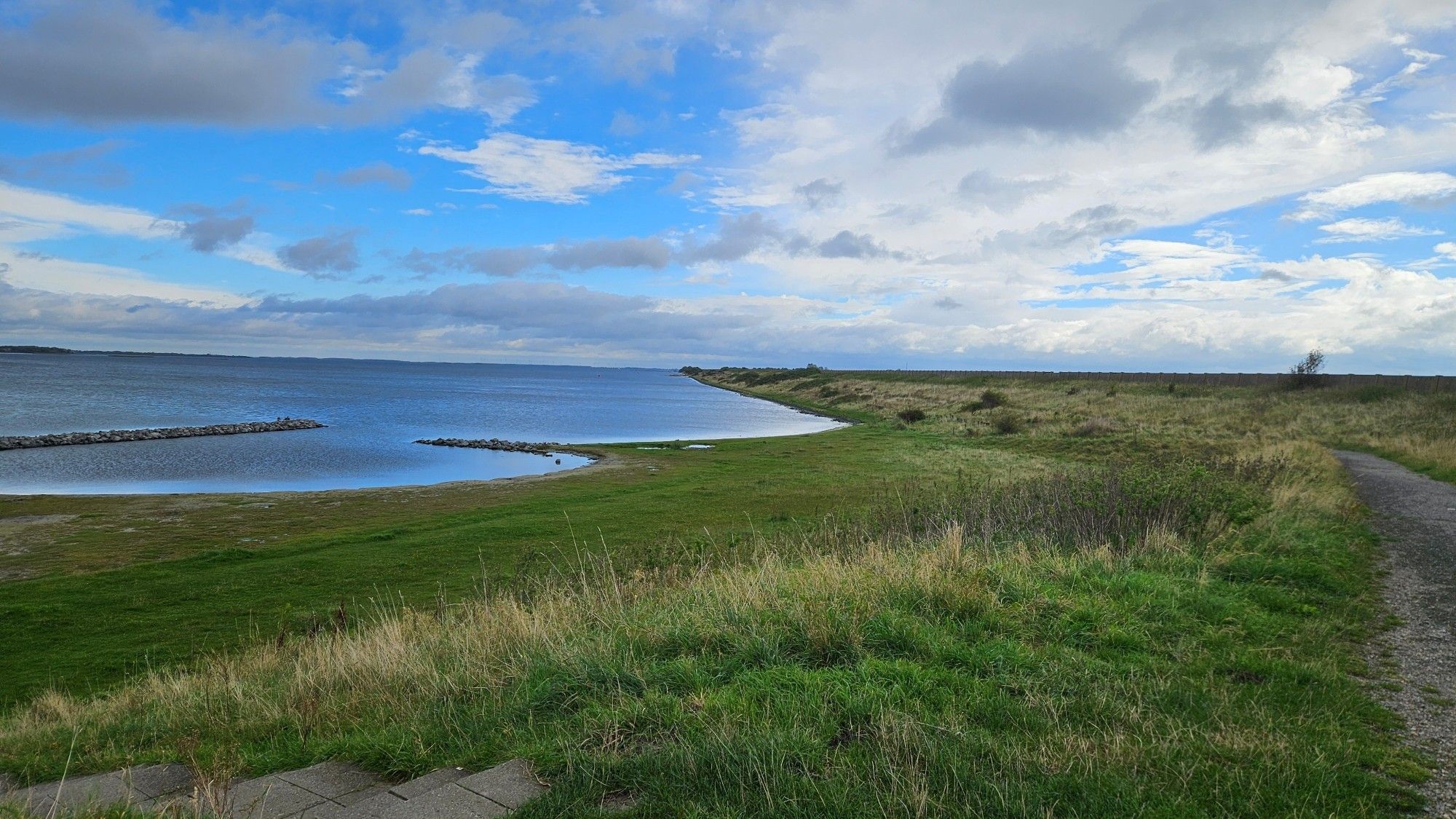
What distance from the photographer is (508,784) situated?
4.83 m

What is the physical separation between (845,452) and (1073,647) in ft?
111

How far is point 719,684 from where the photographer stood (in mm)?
6309

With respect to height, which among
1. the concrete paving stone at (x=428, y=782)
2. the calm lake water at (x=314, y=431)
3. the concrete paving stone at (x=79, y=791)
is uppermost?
the concrete paving stone at (x=428, y=782)

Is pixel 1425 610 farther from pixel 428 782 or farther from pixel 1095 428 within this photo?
pixel 1095 428

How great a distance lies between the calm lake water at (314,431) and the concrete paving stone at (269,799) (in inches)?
1239

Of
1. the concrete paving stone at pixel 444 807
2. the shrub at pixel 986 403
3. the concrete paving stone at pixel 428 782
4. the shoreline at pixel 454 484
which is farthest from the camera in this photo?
the shrub at pixel 986 403

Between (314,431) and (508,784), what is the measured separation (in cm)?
6291

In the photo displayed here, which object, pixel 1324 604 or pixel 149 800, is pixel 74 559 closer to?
pixel 149 800

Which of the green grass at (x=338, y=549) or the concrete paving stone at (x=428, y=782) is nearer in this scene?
the concrete paving stone at (x=428, y=782)

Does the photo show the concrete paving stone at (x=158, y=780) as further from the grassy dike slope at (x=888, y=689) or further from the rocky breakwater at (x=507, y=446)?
the rocky breakwater at (x=507, y=446)

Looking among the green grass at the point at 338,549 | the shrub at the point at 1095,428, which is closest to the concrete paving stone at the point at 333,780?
the green grass at the point at 338,549

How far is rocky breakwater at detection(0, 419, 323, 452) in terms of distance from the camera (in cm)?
4616

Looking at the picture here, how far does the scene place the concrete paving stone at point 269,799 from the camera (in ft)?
15.5

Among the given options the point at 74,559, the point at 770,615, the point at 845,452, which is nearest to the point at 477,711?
the point at 770,615
